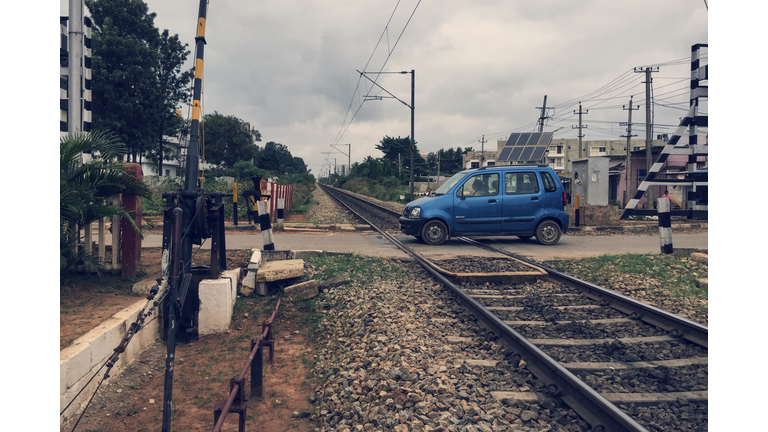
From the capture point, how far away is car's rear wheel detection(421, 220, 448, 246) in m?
11.3

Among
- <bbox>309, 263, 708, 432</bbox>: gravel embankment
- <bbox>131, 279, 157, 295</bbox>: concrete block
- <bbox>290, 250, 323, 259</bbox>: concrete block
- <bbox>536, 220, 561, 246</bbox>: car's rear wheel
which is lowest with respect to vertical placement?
<bbox>309, 263, 708, 432</bbox>: gravel embankment

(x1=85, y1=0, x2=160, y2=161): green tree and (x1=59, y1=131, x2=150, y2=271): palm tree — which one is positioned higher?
(x1=85, y1=0, x2=160, y2=161): green tree

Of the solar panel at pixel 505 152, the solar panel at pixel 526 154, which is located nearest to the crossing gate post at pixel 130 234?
the solar panel at pixel 526 154

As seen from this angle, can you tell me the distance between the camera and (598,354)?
4133 millimetres

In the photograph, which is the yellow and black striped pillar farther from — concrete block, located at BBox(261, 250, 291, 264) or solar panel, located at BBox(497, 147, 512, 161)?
solar panel, located at BBox(497, 147, 512, 161)

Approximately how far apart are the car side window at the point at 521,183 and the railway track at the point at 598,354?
4.59m

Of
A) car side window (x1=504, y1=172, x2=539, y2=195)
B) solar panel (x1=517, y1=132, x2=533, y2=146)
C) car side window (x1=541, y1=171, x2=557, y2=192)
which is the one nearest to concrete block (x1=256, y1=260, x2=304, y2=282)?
car side window (x1=504, y1=172, x2=539, y2=195)

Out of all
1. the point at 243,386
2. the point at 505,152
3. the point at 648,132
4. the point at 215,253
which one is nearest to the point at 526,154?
the point at 505,152

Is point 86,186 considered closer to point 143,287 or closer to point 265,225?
point 143,287

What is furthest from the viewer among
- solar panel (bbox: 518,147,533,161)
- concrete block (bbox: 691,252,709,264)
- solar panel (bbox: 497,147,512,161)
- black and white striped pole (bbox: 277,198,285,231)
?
solar panel (bbox: 497,147,512,161)

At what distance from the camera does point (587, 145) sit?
10000 cm

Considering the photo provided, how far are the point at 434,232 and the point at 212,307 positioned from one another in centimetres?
686

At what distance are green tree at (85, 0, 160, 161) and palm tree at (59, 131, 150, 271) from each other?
2635 centimetres

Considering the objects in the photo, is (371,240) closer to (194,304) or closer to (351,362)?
(194,304)
